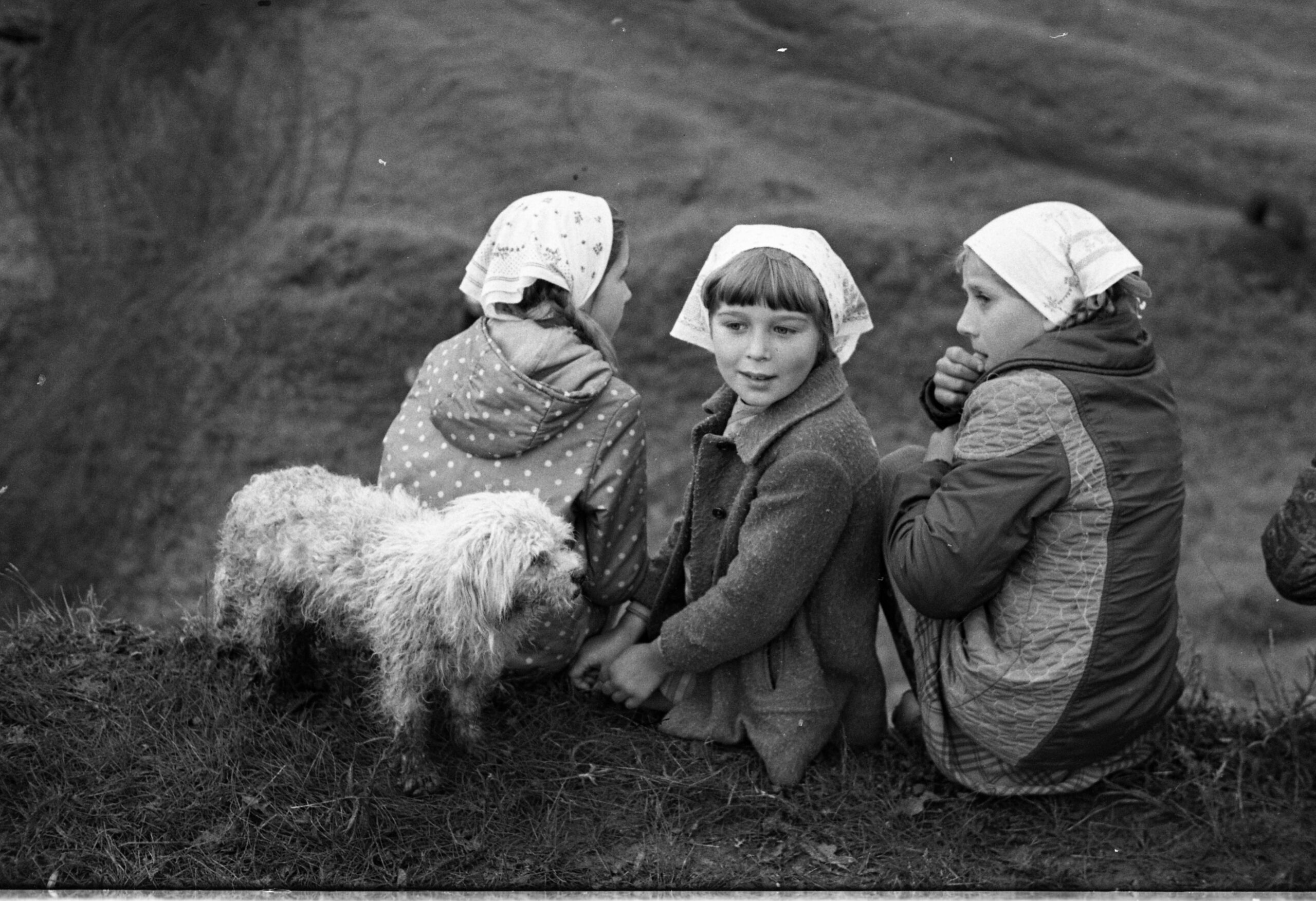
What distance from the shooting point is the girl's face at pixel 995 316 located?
3.15m

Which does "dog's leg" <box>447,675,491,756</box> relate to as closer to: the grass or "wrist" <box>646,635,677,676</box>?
the grass

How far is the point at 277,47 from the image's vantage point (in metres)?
5.67

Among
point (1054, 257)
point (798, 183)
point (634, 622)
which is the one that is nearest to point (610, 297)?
point (634, 622)

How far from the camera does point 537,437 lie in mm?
3326

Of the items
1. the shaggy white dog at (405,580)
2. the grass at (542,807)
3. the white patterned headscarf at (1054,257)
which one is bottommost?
the grass at (542,807)

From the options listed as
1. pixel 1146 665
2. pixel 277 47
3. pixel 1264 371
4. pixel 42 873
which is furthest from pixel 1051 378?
pixel 277 47

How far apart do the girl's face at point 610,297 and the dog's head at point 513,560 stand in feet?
2.37

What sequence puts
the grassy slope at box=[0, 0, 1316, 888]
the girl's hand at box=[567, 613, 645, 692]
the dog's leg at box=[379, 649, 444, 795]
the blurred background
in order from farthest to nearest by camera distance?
the grassy slope at box=[0, 0, 1316, 888], the blurred background, the girl's hand at box=[567, 613, 645, 692], the dog's leg at box=[379, 649, 444, 795]

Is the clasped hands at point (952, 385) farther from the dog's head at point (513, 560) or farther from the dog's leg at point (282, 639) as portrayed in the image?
the dog's leg at point (282, 639)

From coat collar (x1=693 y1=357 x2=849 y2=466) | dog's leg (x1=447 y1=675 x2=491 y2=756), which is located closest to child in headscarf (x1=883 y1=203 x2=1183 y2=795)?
coat collar (x1=693 y1=357 x2=849 y2=466)

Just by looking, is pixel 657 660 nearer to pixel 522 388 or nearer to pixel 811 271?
pixel 522 388

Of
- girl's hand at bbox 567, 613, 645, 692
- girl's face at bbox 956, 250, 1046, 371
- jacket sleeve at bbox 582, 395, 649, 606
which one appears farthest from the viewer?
girl's hand at bbox 567, 613, 645, 692

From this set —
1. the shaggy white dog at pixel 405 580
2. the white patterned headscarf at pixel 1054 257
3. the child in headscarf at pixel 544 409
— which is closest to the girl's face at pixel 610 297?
the child in headscarf at pixel 544 409

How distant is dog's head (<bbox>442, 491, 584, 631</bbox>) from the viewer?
2.92 meters
